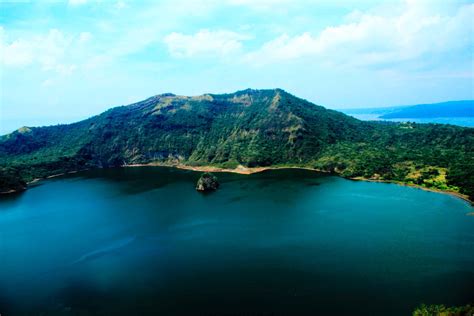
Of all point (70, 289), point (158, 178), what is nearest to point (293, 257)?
point (70, 289)

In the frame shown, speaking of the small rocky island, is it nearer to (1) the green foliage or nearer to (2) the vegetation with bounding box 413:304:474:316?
(1) the green foliage

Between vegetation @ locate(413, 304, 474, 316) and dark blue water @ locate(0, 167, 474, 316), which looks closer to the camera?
vegetation @ locate(413, 304, 474, 316)

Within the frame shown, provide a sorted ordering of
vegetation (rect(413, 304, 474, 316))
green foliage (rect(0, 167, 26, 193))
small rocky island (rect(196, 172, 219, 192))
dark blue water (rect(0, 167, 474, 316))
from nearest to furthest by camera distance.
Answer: vegetation (rect(413, 304, 474, 316)) < dark blue water (rect(0, 167, 474, 316)) < small rocky island (rect(196, 172, 219, 192)) < green foliage (rect(0, 167, 26, 193))

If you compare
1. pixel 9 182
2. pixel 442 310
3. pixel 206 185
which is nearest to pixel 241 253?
pixel 442 310

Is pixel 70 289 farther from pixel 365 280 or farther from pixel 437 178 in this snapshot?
pixel 437 178

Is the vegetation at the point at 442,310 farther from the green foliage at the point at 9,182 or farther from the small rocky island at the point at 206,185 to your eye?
the green foliage at the point at 9,182

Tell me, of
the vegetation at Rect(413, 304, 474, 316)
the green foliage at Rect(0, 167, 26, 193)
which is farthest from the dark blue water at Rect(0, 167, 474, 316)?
the green foliage at Rect(0, 167, 26, 193)
